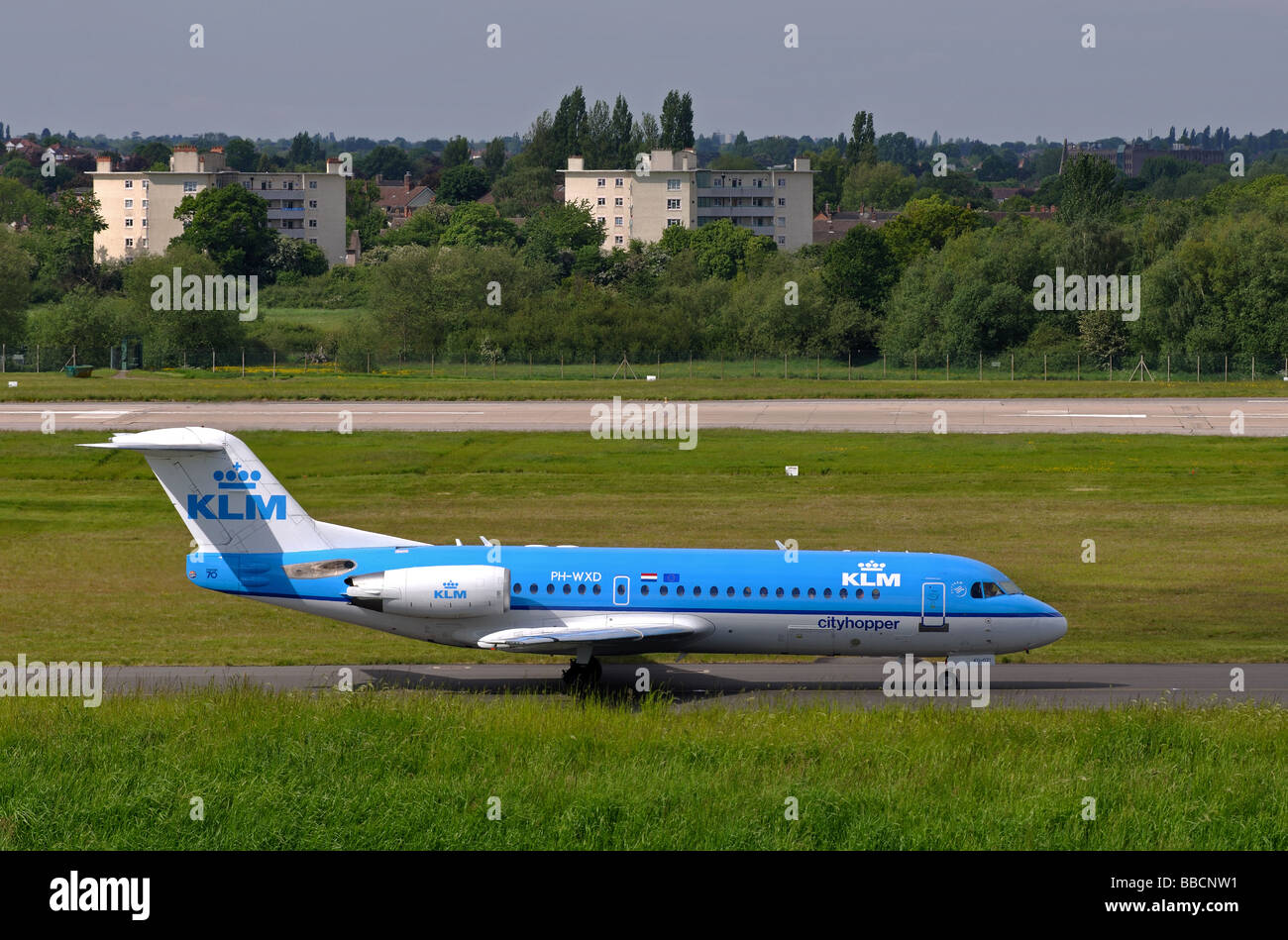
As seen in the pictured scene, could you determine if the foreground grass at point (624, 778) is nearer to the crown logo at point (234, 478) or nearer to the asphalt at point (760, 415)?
the crown logo at point (234, 478)

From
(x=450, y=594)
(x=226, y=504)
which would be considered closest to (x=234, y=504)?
(x=226, y=504)

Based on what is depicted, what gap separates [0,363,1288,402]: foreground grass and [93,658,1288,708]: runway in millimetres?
59823

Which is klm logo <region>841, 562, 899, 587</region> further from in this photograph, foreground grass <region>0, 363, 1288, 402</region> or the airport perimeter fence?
the airport perimeter fence

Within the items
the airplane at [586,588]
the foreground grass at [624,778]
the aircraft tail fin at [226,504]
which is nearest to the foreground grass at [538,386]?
the aircraft tail fin at [226,504]

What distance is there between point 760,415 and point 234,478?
55.4 meters

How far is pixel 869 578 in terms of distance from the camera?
33625mm

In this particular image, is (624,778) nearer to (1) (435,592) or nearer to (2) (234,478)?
(1) (435,592)

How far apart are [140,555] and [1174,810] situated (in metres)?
39.4

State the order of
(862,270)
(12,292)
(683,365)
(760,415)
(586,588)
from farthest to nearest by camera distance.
→ (862,270) → (12,292) → (683,365) → (760,415) → (586,588)

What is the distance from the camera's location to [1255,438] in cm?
7662
